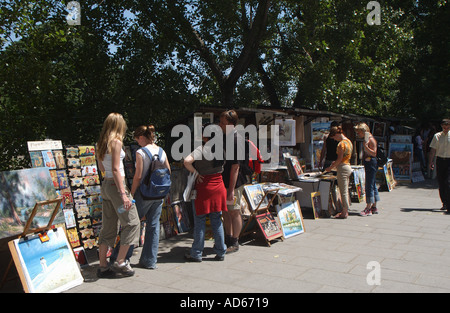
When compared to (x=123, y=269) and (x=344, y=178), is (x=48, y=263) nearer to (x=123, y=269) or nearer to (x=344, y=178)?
(x=123, y=269)

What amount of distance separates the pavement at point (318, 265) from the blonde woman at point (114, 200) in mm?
209

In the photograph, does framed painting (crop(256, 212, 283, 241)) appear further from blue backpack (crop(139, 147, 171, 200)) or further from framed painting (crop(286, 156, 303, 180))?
framed painting (crop(286, 156, 303, 180))

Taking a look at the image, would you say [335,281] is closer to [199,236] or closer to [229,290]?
[229,290]

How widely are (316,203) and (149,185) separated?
4428mm

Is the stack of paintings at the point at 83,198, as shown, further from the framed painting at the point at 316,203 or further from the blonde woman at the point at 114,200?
the framed painting at the point at 316,203

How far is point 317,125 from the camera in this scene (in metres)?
10.0

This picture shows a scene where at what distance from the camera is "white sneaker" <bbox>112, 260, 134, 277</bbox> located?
462 cm

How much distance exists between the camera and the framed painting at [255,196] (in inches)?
243

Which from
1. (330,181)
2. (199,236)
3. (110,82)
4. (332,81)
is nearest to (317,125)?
(330,181)

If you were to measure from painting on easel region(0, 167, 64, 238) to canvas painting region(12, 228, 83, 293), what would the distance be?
30 centimetres

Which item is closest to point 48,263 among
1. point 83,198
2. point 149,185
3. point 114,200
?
point 114,200

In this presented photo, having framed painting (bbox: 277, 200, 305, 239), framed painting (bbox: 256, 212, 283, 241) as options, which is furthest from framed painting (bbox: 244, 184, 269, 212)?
framed painting (bbox: 277, 200, 305, 239)

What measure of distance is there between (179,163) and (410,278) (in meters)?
4.19

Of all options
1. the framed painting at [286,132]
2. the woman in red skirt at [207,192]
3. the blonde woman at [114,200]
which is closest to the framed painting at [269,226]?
the woman in red skirt at [207,192]
